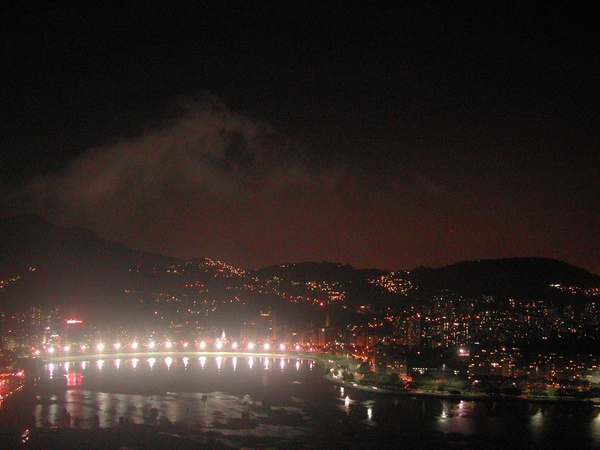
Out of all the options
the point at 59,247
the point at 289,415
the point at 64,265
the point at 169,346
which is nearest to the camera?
the point at 289,415

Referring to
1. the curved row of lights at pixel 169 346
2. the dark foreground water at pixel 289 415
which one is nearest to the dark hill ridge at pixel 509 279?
the curved row of lights at pixel 169 346

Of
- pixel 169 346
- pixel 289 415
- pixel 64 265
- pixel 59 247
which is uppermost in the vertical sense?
pixel 59 247

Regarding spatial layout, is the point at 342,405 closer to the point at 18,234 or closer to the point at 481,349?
the point at 481,349

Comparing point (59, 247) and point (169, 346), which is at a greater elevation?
point (59, 247)

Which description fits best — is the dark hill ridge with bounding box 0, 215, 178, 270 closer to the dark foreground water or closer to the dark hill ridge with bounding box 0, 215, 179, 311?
the dark hill ridge with bounding box 0, 215, 179, 311

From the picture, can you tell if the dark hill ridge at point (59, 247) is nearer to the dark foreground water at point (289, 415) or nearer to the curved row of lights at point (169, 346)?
the curved row of lights at point (169, 346)

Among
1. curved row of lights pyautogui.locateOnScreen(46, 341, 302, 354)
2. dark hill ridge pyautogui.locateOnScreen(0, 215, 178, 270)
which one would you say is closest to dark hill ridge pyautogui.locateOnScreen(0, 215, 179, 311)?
dark hill ridge pyautogui.locateOnScreen(0, 215, 178, 270)

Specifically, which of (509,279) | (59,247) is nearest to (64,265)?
(59,247)

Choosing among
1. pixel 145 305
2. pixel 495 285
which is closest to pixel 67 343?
pixel 145 305

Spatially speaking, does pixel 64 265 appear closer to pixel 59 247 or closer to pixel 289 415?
pixel 59 247
